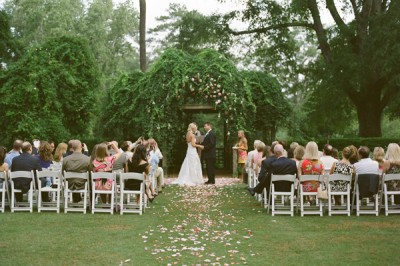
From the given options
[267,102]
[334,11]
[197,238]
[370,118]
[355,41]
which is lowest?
[197,238]

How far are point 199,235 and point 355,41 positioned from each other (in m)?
19.5

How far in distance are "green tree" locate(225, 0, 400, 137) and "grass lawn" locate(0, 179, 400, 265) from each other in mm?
13482

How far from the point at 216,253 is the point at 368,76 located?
19.6m

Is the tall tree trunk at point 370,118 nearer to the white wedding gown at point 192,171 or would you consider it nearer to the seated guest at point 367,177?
the white wedding gown at point 192,171

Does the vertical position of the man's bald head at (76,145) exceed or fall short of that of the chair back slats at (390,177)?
it exceeds it

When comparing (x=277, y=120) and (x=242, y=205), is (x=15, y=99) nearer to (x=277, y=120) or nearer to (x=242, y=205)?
(x=277, y=120)

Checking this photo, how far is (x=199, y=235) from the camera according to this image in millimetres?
10000

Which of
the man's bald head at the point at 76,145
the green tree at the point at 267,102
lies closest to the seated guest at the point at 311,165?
the man's bald head at the point at 76,145

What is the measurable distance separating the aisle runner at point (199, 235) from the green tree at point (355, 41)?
485 inches

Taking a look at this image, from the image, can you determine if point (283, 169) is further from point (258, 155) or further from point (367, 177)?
point (258, 155)

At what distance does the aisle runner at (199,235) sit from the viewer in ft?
27.1

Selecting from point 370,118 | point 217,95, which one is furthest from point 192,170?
point 370,118

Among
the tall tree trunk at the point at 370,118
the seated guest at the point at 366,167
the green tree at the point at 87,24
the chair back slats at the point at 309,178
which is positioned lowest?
the chair back slats at the point at 309,178

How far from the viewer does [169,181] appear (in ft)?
69.5
